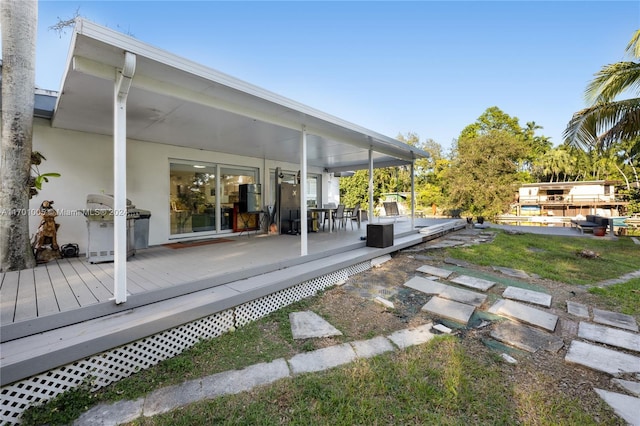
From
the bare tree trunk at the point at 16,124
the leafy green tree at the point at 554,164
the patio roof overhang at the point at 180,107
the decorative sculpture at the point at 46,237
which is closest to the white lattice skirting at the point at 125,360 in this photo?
the patio roof overhang at the point at 180,107

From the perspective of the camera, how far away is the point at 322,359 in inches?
97.2

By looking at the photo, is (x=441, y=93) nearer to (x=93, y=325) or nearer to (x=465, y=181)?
(x=465, y=181)

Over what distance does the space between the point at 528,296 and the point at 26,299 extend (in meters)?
5.99

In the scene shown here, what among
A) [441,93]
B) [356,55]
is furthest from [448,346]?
[441,93]

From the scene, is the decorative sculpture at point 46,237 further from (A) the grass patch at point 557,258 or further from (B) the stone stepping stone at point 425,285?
(A) the grass patch at point 557,258

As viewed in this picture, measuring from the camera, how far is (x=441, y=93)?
15953mm

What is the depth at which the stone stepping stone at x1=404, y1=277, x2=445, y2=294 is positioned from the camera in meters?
4.12

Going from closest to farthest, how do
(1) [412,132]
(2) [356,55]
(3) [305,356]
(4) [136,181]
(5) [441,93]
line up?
1. (3) [305,356]
2. (4) [136,181]
3. (2) [356,55]
4. (5) [441,93]
5. (1) [412,132]

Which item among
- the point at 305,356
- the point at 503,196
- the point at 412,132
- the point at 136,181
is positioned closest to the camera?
the point at 305,356

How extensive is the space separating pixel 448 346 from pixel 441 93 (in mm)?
16834

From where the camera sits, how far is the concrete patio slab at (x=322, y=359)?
7.68 feet

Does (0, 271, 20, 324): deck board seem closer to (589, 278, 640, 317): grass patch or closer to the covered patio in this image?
the covered patio

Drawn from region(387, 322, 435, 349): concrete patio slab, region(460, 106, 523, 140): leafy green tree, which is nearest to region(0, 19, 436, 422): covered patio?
region(387, 322, 435, 349): concrete patio slab

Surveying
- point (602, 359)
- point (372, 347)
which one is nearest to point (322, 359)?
point (372, 347)
